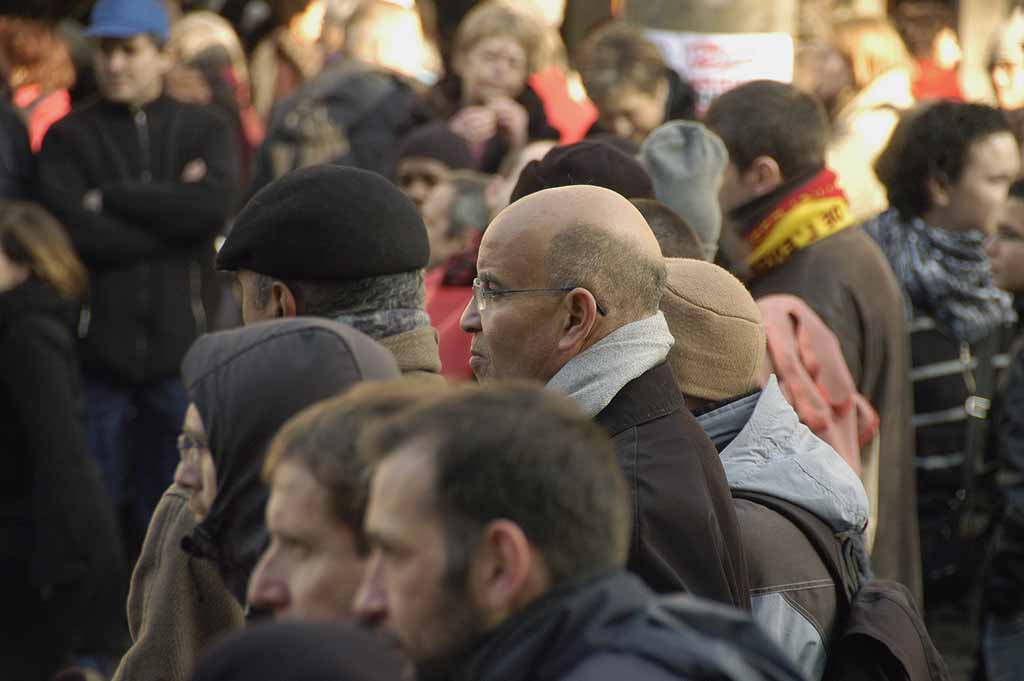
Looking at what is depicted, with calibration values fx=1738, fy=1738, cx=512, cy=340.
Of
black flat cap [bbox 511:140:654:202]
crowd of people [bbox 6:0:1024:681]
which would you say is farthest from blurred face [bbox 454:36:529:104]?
black flat cap [bbox 511:140:654:202]

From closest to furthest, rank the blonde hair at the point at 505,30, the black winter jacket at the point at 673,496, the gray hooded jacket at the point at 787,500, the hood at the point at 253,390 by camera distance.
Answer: the hood at the point at 253,390
the black winter jacket at the point at 673,496
the gray hooded jacket at the point at 787,500
the blonde hair at the point at 505,30

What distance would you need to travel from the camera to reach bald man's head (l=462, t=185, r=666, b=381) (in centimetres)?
327

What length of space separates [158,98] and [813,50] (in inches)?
132

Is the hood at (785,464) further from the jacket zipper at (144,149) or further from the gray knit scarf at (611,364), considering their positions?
the jacket zipper at (144,149)

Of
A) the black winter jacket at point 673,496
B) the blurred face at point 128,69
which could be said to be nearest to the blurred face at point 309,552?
the black winter jacket at point 673,496

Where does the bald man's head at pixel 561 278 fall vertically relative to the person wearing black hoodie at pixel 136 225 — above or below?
above

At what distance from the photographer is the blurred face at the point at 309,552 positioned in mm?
2264

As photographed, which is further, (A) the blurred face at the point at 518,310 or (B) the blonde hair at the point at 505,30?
(B) the blonde hair at the point at 505,30

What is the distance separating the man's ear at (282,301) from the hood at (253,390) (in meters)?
0.60

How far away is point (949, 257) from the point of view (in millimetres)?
6332

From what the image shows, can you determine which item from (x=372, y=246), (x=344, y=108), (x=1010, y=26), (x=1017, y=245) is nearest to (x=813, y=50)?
(x=1010, y=26)

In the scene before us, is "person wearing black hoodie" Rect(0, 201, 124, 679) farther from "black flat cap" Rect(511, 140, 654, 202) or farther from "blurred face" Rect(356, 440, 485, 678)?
"blurred face" Rect(356, 440, 485, 678)

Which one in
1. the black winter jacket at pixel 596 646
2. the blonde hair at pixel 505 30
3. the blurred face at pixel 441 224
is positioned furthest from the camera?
the blonde hair at pixel 505 30

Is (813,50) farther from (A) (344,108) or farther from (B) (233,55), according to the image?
(B) (233,55)
